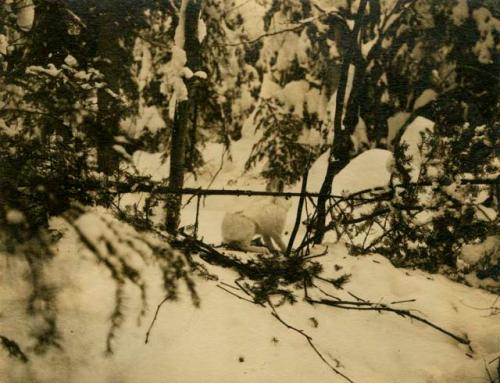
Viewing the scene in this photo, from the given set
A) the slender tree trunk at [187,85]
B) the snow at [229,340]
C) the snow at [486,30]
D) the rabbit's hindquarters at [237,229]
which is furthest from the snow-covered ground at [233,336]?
the snow at [486,30]

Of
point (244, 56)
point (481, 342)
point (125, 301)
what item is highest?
point (244, 56)

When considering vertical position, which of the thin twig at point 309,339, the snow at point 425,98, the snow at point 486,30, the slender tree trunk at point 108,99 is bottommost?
the thin twig at point 309,339

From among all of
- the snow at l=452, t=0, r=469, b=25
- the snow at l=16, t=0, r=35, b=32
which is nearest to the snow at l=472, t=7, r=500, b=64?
the snow at l=452, t=0, r=469, b=25

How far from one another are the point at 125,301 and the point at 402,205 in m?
2.26

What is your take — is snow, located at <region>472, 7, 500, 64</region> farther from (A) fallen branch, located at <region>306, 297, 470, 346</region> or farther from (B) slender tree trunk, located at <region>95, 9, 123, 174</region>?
(A) fallen branch, located at <region>306, 297, 470, 346</region>

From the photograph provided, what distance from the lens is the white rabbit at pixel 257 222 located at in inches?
154

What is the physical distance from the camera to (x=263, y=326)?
2172 mm

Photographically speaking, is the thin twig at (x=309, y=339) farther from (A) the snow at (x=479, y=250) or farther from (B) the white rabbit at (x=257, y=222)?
(A) the snow at (x=479, y=250)

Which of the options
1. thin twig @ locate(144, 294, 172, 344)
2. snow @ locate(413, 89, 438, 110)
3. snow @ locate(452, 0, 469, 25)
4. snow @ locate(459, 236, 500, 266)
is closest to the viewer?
thin twig @ locate(144, 294, 172, 344)

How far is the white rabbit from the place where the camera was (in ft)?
12.8

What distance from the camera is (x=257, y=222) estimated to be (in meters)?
4.44

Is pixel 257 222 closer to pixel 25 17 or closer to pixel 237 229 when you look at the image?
pixel 237 229

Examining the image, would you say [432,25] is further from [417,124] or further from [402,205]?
[402,205]

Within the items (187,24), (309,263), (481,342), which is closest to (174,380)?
(309,263)
